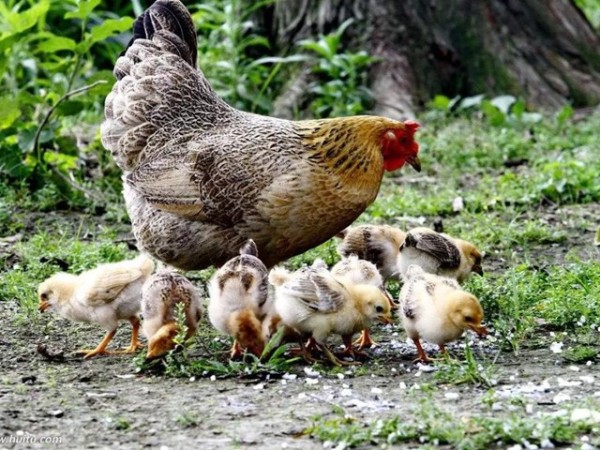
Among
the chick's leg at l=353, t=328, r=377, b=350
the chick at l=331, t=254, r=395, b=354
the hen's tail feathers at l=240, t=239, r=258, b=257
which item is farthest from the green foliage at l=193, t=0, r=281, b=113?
the chick's leg at l=353, t=328, r=377, b=350

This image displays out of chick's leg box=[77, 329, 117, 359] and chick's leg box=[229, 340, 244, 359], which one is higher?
chick's leg box=[229, 340, 244, 359]

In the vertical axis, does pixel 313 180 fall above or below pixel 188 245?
above

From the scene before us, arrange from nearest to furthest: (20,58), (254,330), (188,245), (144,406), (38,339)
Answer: (144,406) → (254,330) → (38,339) → (188,245) → (20,58)

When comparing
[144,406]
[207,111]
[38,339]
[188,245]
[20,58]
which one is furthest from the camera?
[20,58]

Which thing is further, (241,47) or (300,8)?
(300,8)

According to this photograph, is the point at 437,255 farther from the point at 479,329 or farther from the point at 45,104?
the point at 45,104

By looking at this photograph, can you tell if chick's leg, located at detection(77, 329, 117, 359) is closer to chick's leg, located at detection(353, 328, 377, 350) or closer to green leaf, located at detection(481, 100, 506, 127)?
chick's leg, located at detection(353, 328, 377, 350)

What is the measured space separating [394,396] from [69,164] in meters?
5.20

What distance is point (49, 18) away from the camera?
13148 mm

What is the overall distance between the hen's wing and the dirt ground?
848mm

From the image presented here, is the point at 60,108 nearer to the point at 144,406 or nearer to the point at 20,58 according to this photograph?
the point at 20,58

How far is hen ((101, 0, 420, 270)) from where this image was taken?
6617 mm

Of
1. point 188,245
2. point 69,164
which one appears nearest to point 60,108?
point 69,164

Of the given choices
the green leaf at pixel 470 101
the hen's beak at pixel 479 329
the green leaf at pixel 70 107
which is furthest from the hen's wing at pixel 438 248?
the green leaf at pixel 470 101
